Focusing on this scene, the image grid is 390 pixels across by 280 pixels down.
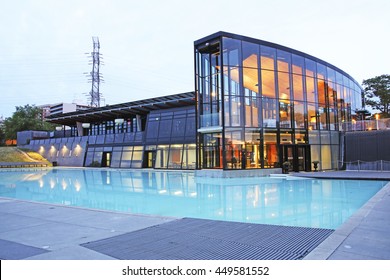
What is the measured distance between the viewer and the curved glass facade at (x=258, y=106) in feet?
68.1

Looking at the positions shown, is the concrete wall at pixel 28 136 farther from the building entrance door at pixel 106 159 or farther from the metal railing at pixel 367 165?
the metal railing at pixel 367 165

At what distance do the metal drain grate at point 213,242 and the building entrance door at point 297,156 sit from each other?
16808mm

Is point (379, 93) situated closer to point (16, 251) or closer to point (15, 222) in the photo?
point (15, 222)

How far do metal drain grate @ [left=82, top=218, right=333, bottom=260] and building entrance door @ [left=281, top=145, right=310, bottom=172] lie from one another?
16.8 m

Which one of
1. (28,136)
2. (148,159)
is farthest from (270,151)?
(28,136)

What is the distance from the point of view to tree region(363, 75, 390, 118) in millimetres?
39500

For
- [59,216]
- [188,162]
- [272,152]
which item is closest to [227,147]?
[272,152]

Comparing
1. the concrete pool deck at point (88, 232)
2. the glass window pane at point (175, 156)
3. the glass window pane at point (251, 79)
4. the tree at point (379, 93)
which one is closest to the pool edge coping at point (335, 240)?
the concrete pool deck at point (88, 232)

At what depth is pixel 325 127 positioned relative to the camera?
24672mm

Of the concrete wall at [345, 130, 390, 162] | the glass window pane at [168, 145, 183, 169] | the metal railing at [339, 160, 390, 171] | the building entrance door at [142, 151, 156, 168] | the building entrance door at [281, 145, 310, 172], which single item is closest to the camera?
the metal railing at [339, 160, 390, 171]

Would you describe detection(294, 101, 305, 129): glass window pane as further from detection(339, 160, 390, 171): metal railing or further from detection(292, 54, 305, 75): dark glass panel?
detection(339, 160, 390, 171): metal railing

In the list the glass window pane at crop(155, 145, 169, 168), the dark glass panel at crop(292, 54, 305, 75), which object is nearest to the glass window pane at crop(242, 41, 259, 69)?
the dark glass panel at crop(292, 54, 305, 75)

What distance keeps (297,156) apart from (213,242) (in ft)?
62.3

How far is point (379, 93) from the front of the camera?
39.8 meters
